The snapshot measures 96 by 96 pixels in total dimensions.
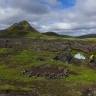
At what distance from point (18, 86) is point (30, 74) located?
7434 mm

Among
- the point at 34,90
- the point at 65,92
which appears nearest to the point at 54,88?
the point at 65,92

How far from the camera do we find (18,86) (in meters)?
27.0

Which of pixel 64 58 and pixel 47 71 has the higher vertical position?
pixel 64 58

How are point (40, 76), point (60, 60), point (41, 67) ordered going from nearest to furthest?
1. point (40, 76)
2. point (41, 67)
3. point (60, 60)

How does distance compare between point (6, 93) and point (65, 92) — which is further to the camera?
point (65, 92)

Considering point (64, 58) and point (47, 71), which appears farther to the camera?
point (64, 58)

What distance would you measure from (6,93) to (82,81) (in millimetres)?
20632

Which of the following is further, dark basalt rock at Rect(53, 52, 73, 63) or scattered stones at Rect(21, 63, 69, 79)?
dark basalt rock at Rect(53, 52, 73, 63)

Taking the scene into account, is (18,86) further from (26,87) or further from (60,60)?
(60,60)

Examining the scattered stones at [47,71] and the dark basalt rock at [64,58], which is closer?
the scattered stones at [47,71]

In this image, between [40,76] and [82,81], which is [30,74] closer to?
[40,76]

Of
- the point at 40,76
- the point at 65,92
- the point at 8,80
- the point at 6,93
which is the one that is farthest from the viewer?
the point at 40,76

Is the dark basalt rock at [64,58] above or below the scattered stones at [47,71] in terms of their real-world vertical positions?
above

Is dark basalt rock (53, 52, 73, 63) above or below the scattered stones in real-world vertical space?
above
